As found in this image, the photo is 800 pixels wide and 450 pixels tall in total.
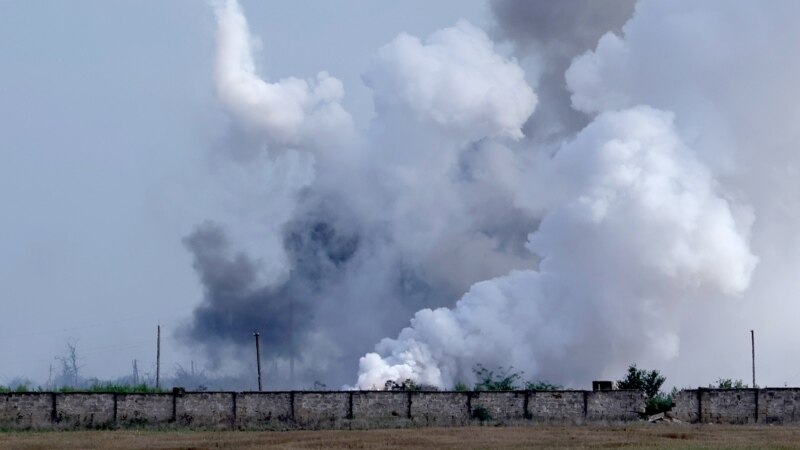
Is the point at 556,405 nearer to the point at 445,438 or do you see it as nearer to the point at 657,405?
the point at 657,405

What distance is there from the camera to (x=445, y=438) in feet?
239

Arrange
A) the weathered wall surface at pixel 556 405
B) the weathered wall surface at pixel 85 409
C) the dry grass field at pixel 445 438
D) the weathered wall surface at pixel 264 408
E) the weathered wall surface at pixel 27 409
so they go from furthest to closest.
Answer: the weathered wall surface at pixel 556 405, the weathered wall surface at pixel 264 408, the weathered wall surface at pixel 85 409, the weathered wall surface at pixel 27 409, the dry grass field at pixel 445 438

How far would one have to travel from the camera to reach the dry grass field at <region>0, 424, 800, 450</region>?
2672 inches

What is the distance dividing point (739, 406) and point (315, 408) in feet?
81.9

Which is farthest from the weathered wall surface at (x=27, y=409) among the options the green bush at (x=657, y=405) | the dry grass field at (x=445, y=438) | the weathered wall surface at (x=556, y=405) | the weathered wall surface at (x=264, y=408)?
the green bush at (x=657, y=405)

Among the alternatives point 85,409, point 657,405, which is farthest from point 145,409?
point 657,405

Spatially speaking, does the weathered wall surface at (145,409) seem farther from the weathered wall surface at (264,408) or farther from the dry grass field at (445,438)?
the dry grass field at (445,438)

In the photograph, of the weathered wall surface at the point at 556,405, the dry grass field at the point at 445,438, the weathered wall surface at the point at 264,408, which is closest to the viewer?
the dry grass field at the point at 445,438

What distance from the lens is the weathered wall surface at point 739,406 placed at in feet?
295

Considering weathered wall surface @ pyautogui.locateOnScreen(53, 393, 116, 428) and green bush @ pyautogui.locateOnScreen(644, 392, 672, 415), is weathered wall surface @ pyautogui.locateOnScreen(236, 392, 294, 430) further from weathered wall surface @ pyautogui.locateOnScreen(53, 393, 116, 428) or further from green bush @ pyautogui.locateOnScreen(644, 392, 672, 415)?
green bush @ pyautogui.locateOnScreen(644, 392, 672, 415)

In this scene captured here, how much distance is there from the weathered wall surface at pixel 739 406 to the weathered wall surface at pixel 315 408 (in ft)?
0.82

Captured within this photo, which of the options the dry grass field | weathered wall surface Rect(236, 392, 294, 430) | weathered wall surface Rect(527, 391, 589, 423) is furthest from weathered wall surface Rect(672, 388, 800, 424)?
weathered wall surface Rect(236, 392, 294, 430)

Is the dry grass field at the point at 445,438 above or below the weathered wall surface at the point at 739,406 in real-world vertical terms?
below

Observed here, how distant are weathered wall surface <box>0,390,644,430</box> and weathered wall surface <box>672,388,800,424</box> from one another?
0.82ft
